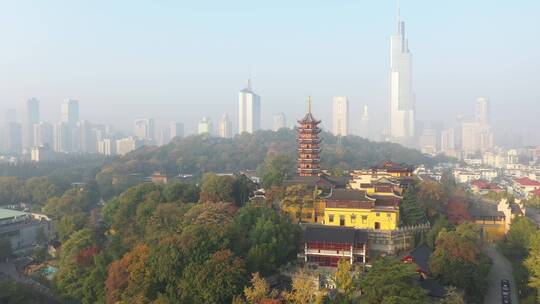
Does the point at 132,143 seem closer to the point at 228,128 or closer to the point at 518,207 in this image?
the point at 228,128

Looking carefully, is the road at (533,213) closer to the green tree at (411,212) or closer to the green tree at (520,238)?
the green tree at (520,238)

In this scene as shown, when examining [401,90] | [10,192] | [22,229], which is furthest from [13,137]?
[22,229]

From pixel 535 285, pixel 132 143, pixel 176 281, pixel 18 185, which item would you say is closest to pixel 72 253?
pixel 176 281

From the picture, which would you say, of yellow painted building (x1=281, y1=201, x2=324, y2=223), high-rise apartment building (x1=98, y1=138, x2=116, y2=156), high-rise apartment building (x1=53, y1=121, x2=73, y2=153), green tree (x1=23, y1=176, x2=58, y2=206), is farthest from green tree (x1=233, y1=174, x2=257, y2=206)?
high-rise apartment building (x1=53, y1=121, x2=73, y2=153)

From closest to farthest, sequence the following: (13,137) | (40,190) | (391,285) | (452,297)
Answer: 1. (391,285)
2. (452,297)
3. (40,190)
4. (13,137)

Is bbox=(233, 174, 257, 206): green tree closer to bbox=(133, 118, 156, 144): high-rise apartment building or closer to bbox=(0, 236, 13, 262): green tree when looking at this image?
bbox=(0, 236, 13, 262): green tree

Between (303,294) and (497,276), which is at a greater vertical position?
(303,294)

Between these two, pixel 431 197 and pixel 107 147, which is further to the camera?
pixel 107 147

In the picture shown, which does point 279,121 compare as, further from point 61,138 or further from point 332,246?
point 332,246
